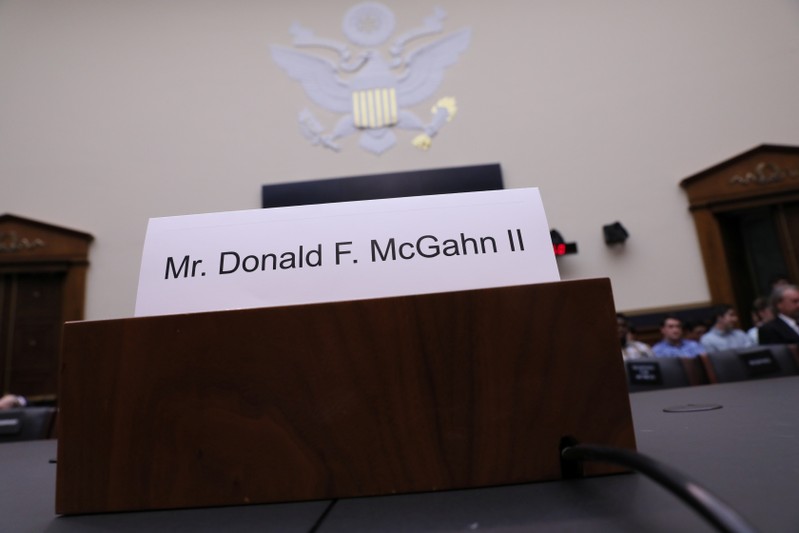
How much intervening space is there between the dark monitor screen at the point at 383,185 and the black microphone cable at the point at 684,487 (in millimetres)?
4575

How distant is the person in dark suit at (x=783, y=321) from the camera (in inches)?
108

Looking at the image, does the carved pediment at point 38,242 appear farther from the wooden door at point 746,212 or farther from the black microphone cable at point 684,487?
the wooden door at point 746,212

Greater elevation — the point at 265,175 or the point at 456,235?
the point at 265,175

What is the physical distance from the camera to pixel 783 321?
2900mm

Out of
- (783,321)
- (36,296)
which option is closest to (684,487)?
(783,321)

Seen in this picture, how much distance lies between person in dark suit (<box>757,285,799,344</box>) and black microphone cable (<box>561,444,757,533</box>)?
296cm

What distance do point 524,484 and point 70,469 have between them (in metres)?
0.36

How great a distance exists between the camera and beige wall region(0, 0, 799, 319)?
4855 millimetres

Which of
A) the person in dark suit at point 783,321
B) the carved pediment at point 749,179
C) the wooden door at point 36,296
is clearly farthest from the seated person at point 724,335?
the wooden door at point 36,296

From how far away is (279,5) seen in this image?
5.39 metres

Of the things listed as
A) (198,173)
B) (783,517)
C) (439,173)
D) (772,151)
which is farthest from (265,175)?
(783,517)

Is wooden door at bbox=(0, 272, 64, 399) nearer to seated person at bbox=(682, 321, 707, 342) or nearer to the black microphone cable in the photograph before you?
the black microphone cable

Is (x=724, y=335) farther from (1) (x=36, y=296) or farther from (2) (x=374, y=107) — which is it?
(1) (x=36, y=296)

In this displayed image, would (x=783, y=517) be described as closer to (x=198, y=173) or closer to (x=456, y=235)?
(x=456, y=235)
